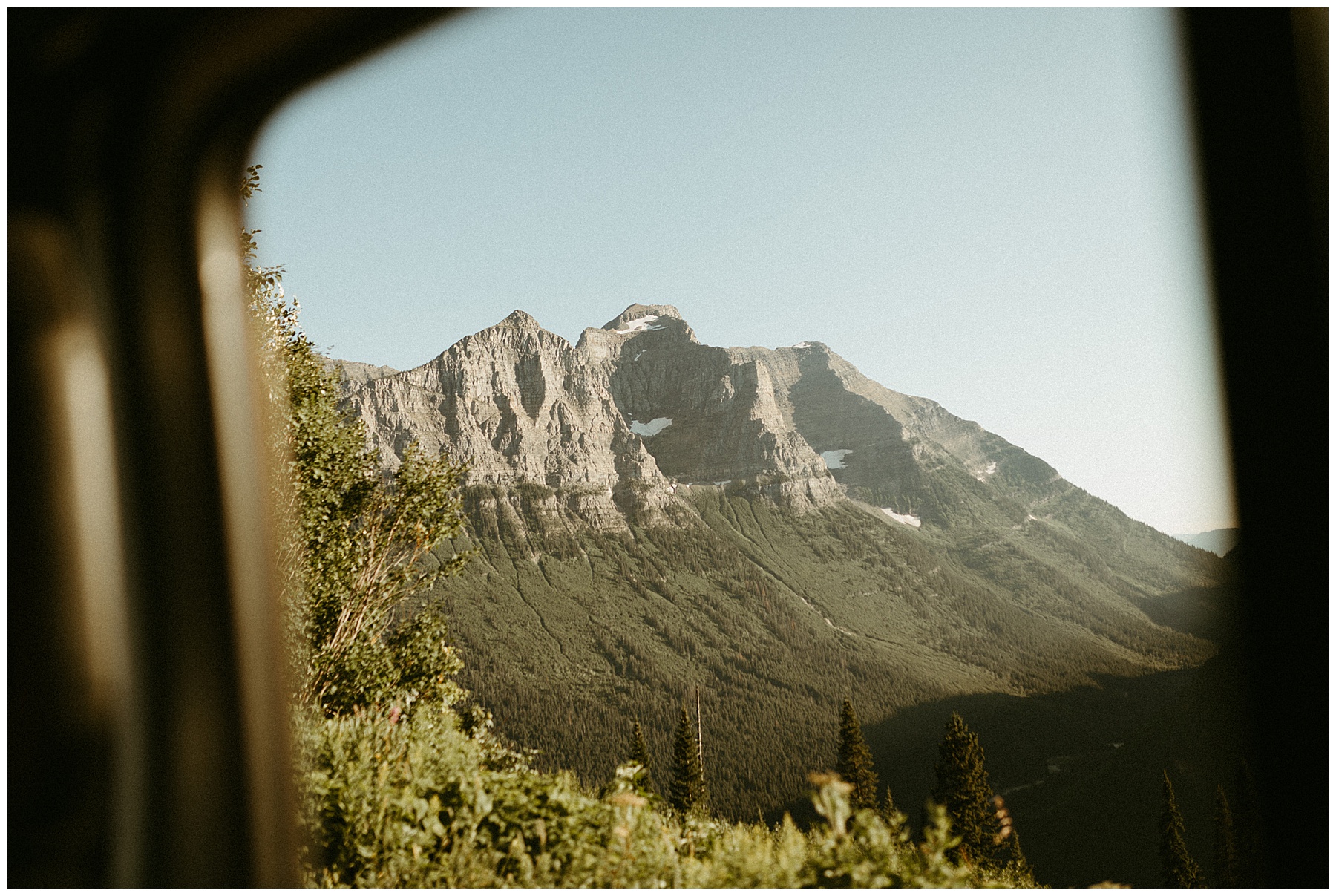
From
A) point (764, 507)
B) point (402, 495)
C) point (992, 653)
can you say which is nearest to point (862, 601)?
point (992, 653)

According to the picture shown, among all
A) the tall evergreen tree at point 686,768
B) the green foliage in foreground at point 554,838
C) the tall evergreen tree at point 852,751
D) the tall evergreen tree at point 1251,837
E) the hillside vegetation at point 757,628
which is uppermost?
the green foliage in foreground at point 554,838

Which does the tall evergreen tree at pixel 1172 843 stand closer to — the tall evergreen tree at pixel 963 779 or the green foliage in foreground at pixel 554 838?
the tall evergreen tree at pixel 963 779

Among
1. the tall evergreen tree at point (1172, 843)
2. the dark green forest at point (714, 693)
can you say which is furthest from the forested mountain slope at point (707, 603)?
the tall evergreen tree at point (1172, 843)

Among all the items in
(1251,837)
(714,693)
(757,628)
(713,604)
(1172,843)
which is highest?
(1251,837)

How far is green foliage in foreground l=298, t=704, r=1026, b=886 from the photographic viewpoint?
2725 mm

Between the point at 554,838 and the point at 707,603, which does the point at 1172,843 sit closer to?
the point at 554,838

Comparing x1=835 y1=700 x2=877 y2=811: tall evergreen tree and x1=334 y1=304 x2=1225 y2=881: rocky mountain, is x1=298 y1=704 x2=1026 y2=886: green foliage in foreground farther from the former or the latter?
x1=334 y1=304 x2=1225 y2=881: rocky mountain

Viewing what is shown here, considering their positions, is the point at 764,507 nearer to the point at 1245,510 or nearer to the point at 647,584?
Result: the point at 647,584

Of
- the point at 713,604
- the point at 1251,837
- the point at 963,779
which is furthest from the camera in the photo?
the point at 713,604

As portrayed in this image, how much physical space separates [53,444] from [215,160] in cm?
206

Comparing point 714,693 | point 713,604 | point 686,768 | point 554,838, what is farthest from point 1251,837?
point 713,604

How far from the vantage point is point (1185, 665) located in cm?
11806

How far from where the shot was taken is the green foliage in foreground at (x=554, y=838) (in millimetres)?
2725

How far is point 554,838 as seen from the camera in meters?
3.13
